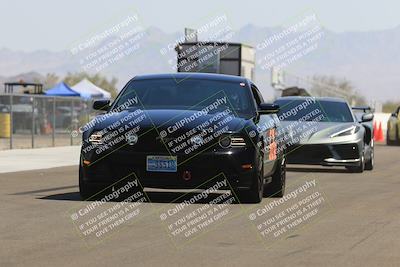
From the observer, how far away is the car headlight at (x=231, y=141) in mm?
12273

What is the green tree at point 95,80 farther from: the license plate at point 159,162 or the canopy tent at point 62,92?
the license plate at point 159,162

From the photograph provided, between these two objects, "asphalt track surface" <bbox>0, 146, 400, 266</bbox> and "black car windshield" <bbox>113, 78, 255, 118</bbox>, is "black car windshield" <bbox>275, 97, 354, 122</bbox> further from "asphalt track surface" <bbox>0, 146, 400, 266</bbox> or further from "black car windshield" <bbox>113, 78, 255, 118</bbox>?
"black car windshield" <bbox>113, 78, 255, 118</bbox>

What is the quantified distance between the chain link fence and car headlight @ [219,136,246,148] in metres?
18.9

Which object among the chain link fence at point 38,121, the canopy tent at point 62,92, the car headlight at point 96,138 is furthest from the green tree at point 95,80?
the car headlight at point 96,138

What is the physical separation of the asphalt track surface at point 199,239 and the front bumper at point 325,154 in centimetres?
599

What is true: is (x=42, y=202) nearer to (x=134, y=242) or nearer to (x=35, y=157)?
(x=134, y=242)

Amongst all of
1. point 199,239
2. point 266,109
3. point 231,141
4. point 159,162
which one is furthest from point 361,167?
point 199,239

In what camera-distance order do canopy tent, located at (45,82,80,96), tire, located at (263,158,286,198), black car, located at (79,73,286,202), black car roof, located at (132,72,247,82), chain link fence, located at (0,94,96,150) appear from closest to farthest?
black car, located at (79,73,286,202)
black car roof, located at (132,72,247,82)
tire, located at (263,158,286,198)
chain link fence, located at (0,94,96,150)
canopy tent, located at (45,82,80,96)

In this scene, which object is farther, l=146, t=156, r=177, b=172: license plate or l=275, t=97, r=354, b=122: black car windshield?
l=275, t=97, r=354, b=122: black car windshield

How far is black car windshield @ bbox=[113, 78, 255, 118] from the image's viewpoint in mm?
13211

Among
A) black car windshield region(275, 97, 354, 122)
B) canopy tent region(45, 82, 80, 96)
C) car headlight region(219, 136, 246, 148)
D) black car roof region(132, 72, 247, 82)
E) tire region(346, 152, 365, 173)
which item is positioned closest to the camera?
car headlight region(219, 136, 246, 148)

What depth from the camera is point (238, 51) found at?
39375 millimetres

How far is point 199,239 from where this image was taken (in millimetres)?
9344

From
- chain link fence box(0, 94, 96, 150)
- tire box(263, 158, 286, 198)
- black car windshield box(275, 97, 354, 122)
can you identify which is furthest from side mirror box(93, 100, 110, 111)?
chain link fence box(0, 94, 96, 150)
